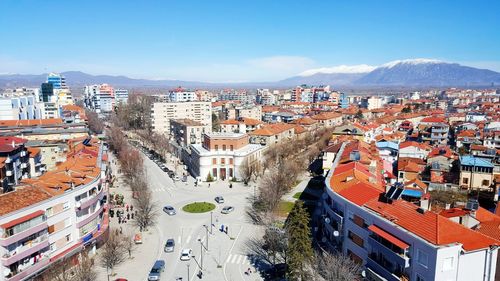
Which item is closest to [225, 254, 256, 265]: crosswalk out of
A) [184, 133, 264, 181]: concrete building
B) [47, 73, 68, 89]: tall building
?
[184, 133, 264, 181]: concrete building

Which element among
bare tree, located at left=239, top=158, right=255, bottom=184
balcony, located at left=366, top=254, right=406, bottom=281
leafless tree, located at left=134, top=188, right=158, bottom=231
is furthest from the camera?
bare tree, located at left=239, top=158, right=255, bottom=184

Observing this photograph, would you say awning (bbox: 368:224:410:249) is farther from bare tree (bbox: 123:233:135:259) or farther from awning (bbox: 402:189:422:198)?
bare tree (bbox: 123:233:135:259)

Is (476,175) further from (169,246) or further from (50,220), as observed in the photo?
(50,220)

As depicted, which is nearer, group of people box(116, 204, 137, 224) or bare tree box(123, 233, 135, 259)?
bare tree box(123, 233, 135, 259)

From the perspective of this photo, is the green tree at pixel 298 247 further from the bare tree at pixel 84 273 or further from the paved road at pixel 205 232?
the bare tree at pixel 84 273

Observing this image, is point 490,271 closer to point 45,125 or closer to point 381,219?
point 381,219
